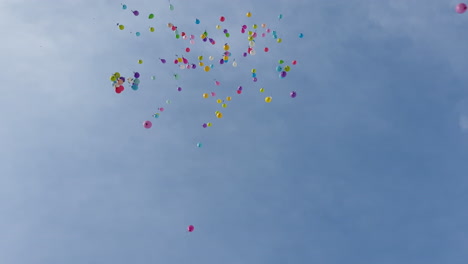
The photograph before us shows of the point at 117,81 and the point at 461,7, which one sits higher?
the point at 461,7

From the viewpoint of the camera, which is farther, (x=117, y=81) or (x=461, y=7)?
(x=117, y=81)

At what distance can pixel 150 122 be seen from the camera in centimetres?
2395

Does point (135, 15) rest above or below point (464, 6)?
above

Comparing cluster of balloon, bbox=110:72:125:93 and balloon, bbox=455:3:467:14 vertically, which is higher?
balloon, bbox=455:3:467:14

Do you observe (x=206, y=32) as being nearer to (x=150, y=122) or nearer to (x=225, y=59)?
(x=225, y=59)

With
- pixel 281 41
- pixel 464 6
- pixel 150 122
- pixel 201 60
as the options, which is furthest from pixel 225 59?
pixel 464 6

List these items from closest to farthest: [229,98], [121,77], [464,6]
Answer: [464,6] < [121,77] < [229,98]

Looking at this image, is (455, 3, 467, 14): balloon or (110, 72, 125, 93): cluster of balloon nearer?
(455, 3, 467, 14): balloon

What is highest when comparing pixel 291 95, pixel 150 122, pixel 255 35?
pixel 255 35

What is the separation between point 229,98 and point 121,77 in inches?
206

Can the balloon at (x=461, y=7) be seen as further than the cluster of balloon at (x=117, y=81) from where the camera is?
No

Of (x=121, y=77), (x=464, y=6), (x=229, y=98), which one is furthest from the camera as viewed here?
(x=229, y=98)

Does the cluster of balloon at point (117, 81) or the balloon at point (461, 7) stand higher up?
the balloon at point (461, 7)

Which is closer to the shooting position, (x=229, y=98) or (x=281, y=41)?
(x=281, y=41)
